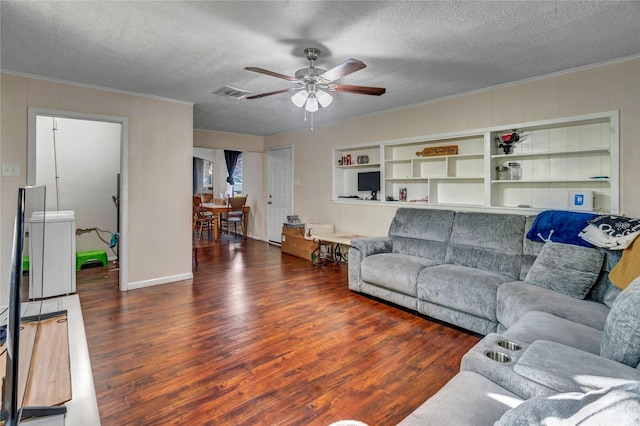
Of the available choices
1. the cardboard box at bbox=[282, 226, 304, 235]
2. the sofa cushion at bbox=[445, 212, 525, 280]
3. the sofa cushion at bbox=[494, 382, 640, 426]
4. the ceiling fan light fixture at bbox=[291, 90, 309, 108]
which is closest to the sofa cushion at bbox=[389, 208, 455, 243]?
the sofa cushion at bbox=[445, 212, 525, 280]

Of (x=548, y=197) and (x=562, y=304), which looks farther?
(x=548, y=197)

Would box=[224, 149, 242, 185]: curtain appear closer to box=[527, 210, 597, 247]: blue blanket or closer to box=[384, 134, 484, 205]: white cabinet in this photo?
box=[384, 134, 484, 205]: white cabinet

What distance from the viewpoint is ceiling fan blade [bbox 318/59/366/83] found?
218 cm

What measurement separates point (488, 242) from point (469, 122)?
1.49 meters

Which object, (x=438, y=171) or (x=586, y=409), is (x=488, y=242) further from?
(x=586, y=409)

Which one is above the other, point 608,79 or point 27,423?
point 608,79

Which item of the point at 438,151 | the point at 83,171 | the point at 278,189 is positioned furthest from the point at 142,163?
the point at 438,151

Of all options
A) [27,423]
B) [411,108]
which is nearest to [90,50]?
[27,423]

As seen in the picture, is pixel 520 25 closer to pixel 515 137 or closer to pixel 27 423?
pixel 515 137

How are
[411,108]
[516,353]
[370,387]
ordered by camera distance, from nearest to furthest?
Answer: [516,353], [370,387], [411,108]

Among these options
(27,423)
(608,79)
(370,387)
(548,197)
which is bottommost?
(370,387)

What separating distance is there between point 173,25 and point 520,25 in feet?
7.88

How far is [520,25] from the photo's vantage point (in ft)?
7.48

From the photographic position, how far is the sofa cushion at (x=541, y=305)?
2.07m
